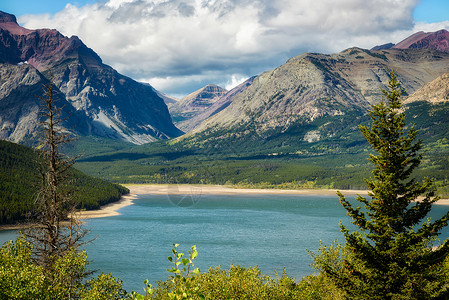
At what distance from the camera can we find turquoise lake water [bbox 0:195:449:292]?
9638cm

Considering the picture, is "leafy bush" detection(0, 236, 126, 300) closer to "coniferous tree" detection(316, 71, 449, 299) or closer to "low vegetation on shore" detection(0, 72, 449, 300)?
"low vegetation on shore" detection(0, 72, 449, 300)

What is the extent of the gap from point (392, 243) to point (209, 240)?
104 metres

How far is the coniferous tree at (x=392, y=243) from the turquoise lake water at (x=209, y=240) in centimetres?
4937

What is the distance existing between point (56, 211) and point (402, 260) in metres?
29.4

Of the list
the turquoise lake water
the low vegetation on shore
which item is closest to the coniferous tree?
the low vegetation on shore

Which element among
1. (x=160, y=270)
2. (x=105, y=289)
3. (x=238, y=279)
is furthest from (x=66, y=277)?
(x=160, y=270)

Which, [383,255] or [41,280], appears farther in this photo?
[383,255]

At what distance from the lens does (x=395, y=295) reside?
98.1 feet

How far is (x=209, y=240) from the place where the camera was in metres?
131

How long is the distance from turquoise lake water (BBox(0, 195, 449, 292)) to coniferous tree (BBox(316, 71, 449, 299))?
49.4 meters

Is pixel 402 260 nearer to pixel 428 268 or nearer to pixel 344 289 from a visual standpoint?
pixel 428 268

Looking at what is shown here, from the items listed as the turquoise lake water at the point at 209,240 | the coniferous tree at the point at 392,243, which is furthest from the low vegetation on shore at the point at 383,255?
the turquoise lake water at the point at 209,240

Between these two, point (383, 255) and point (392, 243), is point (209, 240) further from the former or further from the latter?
point (392, 243)

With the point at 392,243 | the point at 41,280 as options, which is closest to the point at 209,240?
the point at 392,243
